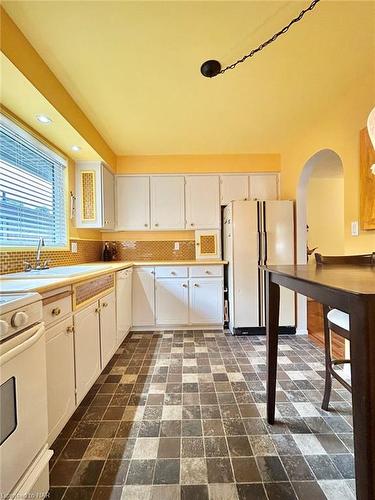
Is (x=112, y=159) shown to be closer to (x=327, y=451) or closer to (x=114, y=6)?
(x=114, y=6)

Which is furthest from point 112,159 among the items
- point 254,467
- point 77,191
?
point 254,467

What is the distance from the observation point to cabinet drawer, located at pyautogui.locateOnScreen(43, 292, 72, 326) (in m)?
1.21

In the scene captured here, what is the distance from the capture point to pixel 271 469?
3.76 feet

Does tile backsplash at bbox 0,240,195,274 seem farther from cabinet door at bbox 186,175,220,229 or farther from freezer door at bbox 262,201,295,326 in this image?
freezer door at bbox 262,201,295,326

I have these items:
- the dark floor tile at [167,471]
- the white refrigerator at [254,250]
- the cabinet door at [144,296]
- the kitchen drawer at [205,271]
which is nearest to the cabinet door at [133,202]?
the cabinet door at [144,296]

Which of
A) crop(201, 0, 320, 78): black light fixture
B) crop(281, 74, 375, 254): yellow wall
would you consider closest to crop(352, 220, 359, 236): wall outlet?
crop(281, 74, 375, 254): yellow wall

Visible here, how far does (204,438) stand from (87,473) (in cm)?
62

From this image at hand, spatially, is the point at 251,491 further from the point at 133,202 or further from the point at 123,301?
the point at 133,202

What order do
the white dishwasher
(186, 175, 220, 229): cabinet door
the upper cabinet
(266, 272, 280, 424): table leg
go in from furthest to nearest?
(186, 175, 220, 229): cabinet door, the upper cabinet, the white dishwasher, (266, 272, 280, 424): table leg

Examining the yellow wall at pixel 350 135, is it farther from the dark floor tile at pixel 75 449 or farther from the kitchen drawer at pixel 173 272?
the dark floor tile at pixel 75 449

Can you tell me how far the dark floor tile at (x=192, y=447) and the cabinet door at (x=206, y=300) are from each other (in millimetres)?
1740

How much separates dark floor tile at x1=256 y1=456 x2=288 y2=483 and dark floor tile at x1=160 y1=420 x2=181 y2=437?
0.46m

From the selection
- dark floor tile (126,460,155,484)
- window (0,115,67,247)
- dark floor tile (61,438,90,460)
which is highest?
window (0,115,67,247)

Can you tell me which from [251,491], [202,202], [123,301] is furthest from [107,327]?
[202,202]
